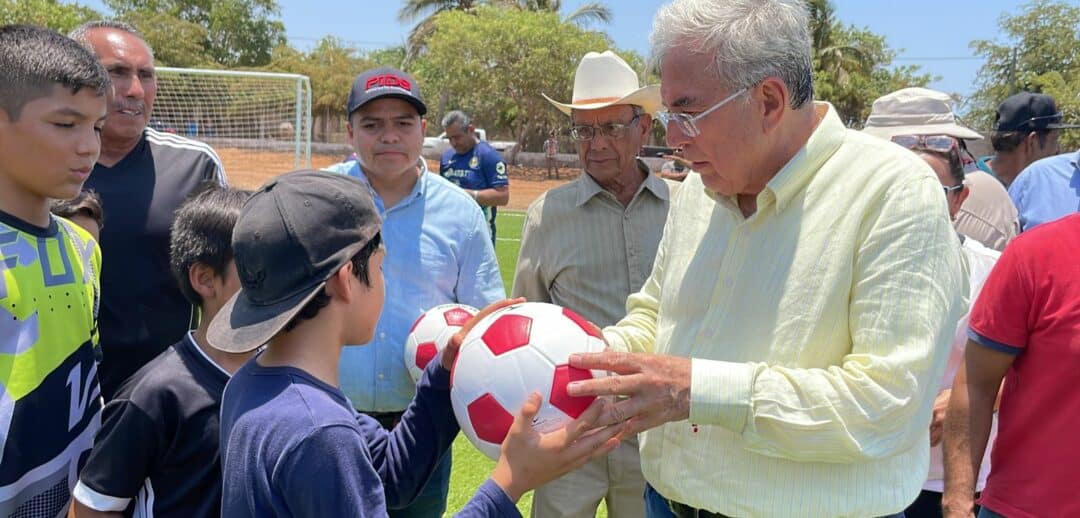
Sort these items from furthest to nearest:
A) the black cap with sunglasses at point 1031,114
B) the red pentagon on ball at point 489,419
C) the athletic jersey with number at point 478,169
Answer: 1. the athletic jersey with number at point 478,169
2. the black cap with sunglasses at point 1031,114
3. the red pentagon on ball at point 489,419

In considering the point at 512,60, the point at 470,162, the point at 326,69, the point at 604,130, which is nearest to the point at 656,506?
the point at 604,130

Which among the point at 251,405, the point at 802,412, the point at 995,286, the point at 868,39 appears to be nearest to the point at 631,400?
the point at 802,412

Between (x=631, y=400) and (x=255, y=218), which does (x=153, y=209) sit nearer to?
(x=255, y=218)

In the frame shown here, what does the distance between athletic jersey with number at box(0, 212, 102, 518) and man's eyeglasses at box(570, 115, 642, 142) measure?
2.27 m

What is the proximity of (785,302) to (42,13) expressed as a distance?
152 ft

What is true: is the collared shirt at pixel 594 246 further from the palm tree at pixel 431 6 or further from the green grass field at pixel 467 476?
the palm tree at pixel 431 6

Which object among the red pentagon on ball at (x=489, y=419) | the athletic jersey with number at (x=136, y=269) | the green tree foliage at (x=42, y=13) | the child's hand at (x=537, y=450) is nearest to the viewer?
the child's hand at (x=537, y=450)

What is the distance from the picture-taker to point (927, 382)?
2.02 metres

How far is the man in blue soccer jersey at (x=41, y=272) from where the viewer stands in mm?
2551

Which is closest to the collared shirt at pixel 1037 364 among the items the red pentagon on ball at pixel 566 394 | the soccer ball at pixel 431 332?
the red pentagon on ball at pixel 566 394

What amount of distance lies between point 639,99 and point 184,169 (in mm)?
2143

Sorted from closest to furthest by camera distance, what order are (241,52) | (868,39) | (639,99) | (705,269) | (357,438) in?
(357,438) → (705,269) → (639,99) → (868,39) → (241,52)

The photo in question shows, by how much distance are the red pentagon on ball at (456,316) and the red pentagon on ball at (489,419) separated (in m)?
0.89

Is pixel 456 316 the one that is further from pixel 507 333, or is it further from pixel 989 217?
pixel 989 217
